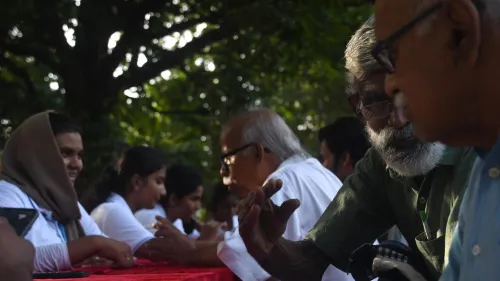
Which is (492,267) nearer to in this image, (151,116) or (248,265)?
(248,265)

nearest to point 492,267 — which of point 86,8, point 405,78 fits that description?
point 405,78

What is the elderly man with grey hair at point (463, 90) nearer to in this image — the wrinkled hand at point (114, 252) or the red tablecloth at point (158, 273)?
the red tablecloth at point (158, 273)

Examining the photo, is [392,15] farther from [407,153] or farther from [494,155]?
[407,153]

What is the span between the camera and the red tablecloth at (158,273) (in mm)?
3515

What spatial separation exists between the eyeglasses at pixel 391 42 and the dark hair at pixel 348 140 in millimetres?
4373

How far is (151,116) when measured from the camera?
39.3 ft

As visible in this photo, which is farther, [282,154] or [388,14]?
[282,154]

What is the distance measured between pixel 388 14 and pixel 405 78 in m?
0.14

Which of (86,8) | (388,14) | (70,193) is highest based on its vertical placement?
(86,8)

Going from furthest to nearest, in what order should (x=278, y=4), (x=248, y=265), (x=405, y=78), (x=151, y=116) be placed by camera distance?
(x=151, y=116)
(x=278, y=4)
(x=248, y=265)
(x=405, y=78)

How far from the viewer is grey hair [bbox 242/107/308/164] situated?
199 inches

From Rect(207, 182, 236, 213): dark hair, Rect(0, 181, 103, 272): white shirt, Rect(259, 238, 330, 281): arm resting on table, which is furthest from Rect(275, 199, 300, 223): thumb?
Rect(207, 182, 236, 213): dark hair

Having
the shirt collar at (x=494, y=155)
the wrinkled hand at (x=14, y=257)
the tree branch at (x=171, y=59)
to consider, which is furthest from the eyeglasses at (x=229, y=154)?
the tree branch at (x=171, y=59)

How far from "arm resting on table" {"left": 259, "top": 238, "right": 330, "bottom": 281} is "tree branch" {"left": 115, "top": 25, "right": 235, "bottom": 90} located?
6.71 m
